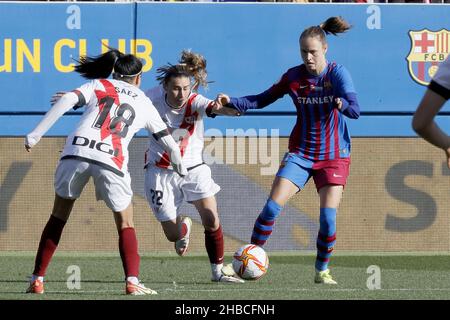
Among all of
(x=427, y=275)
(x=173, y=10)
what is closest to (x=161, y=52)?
(x=173, y=10)

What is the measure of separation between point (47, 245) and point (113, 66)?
60.9 inches

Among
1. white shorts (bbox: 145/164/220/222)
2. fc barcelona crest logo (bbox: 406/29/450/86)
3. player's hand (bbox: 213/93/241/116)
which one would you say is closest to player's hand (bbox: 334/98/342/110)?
player's hand (bbox: 213/93/241/116)

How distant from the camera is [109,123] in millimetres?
8086

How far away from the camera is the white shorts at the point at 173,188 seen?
9852mm

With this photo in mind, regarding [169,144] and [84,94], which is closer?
[84,94]

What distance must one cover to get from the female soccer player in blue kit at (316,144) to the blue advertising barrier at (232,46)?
4743mm

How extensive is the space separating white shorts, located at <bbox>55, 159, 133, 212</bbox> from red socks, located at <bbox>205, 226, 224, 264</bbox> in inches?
73.2

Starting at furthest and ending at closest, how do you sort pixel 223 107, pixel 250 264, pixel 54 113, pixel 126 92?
1. pixel 223 107
2. pixel 250 264
3. pixel 126 92
4. pixel 54 113

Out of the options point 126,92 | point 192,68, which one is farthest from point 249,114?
point 126,92

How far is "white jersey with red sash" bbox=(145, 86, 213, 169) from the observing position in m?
9.88

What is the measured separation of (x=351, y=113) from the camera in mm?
8859

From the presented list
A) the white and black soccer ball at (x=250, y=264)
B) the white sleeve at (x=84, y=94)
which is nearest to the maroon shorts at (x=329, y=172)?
the white and black soccer ball at (x=250, y=264)

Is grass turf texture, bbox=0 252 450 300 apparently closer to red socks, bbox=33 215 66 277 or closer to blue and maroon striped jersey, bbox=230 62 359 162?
red socks, bbox=33 215 66 277

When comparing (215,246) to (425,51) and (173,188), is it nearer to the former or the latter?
(173,188)
